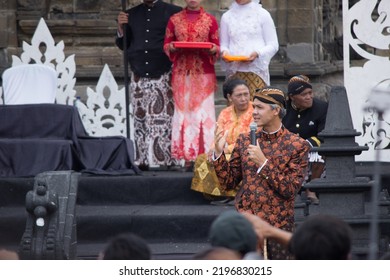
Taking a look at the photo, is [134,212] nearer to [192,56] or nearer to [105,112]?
[192,56]

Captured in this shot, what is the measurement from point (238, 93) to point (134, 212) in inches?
68.9

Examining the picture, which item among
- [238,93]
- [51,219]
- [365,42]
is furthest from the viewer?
[365,42]

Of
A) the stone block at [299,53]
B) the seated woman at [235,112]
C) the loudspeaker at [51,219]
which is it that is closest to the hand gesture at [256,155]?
the seated woman at [235,112]

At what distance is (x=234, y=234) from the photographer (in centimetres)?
702

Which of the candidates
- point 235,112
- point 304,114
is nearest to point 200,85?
point 304,114

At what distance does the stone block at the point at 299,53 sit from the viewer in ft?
57.4

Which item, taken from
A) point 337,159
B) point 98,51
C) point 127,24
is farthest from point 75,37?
point 337,159

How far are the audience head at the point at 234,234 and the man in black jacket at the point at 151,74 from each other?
268 inches

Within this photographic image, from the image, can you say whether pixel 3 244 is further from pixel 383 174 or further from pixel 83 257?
pixel 383 174

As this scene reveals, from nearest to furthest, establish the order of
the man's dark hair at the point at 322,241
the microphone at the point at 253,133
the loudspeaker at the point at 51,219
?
1. the man's dark hair at the point at 322,241
2. the microphone at the point at 253,133
3. the loudspeaker at the point at 51,219

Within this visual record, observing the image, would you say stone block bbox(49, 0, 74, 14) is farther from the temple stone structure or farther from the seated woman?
the seated woman

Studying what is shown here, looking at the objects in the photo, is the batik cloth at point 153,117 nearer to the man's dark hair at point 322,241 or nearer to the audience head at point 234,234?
the audience head at point 234,234

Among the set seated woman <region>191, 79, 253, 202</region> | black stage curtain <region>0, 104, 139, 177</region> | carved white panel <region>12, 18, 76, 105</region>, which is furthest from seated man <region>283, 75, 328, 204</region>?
carved white panel <region>12, 18, 76, 105</region>

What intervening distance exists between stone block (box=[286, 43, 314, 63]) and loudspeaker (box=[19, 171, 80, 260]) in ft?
19.2
